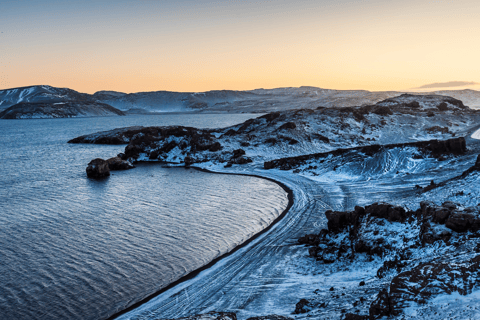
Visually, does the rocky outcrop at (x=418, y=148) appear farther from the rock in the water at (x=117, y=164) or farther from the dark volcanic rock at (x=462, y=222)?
the dark volcanic rock at (x=462, y=222)

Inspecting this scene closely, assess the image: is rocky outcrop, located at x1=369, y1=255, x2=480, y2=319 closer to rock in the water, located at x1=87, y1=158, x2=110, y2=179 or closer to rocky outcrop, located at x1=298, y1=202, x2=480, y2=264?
rocky outcrop, located at x1=298, y1=202, x2=480, y2=264

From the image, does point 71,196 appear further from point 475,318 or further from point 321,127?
point 321,127

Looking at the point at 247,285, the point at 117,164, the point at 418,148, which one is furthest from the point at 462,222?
the point at 117,164

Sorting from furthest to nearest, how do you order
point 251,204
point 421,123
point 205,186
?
point 421,123, point 205,186, point 251,204

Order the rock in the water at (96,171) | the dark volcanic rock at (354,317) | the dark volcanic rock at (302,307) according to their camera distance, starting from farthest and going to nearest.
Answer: the rock in the water at (96,171) → the dark volcanic rock at (302,307) → the dark volcanic rock at (354,317)

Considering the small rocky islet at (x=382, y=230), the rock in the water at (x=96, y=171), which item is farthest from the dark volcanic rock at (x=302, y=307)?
the rock in the water at (x=96, y=171)

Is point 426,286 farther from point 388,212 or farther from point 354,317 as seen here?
point 388,212

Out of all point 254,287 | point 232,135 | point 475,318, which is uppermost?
point 232,135

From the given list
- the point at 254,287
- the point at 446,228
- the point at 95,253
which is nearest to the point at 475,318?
the point at 446,228

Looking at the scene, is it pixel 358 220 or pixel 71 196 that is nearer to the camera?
pixel 358 220

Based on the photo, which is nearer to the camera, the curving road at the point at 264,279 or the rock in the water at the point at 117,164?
the curving road at the point at 264,279
